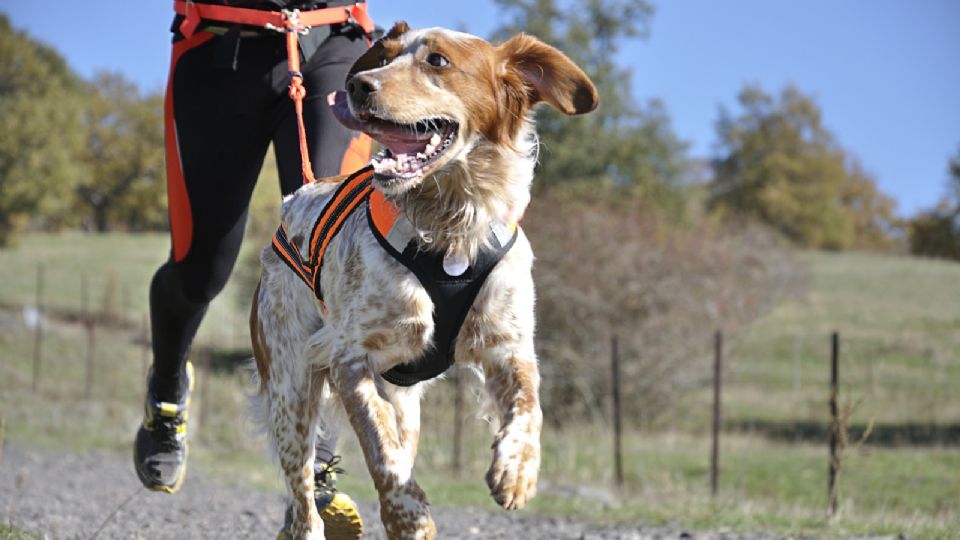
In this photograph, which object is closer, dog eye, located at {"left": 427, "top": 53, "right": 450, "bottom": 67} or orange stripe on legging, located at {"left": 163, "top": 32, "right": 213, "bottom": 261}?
dog eye, located at {"left": 427, "top": 53, "right": 450, "bottom": 67}

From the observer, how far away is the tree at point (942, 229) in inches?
1206

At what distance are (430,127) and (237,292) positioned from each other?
2662cm

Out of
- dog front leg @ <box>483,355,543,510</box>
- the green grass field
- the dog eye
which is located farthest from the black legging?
dog front leg @ <box>483,355,543,510</box>

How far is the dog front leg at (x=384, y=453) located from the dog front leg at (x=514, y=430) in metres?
0.23

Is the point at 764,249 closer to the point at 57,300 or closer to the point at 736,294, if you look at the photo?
the point at 736,294

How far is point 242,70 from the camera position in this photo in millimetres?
4094

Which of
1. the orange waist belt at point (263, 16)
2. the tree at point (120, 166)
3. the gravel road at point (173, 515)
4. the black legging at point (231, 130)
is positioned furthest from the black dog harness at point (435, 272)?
the tree at point (120, 166)

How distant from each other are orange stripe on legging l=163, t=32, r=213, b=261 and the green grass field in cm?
81

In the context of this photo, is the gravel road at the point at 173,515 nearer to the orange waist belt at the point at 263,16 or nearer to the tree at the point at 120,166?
the orange waist belt at the point at 263,16

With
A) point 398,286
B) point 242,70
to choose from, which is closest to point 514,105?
point 398,286

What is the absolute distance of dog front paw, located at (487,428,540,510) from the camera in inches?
116

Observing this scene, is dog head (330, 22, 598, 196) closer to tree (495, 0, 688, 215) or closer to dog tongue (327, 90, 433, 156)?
dog tongue (327, 90, 433, 156)

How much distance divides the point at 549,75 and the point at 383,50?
520 millimetres

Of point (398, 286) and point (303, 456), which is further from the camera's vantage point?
→ point (303, 456)
